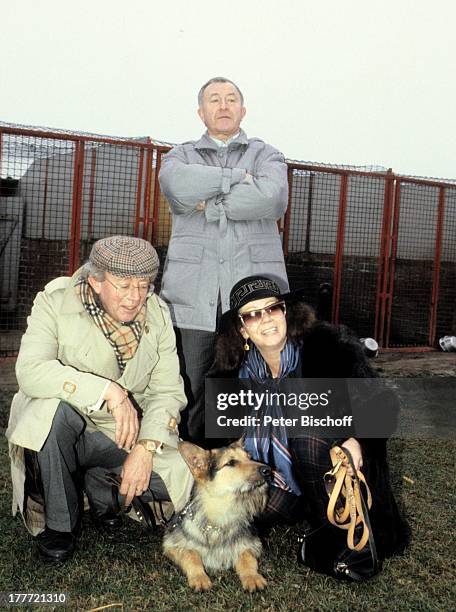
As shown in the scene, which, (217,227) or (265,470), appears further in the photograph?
(217,227)

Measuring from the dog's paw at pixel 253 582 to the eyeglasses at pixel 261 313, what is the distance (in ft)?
3.31

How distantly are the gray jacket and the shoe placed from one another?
1152 millimetres

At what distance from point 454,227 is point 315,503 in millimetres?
6954

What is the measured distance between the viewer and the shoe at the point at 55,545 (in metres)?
2.72

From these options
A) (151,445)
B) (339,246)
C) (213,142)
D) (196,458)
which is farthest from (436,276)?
(151,445)

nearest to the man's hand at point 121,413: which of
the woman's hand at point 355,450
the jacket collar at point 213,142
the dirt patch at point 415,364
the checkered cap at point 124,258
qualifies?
the checkered cap at point 124,258

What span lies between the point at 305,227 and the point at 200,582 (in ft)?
19.5

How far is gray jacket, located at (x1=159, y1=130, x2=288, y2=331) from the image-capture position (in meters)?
3.37

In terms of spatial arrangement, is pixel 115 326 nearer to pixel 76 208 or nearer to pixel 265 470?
pixel 265 470

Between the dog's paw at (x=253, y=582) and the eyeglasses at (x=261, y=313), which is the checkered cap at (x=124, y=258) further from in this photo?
the dog's paw at (x=253, y=582)

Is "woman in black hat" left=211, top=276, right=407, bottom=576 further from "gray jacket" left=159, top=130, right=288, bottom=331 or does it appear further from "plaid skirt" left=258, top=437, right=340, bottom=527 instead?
"gray jacket" left=159, top=130, right=288, bottom=331

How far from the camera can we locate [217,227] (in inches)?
136

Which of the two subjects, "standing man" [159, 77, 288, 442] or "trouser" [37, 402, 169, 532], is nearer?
"trouser" [37, 402, 169, 532]

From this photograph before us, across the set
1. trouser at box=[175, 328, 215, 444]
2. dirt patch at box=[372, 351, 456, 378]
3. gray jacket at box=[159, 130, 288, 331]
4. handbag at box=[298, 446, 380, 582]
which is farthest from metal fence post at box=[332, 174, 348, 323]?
handbag at box=[298, 446, 380, 582]
